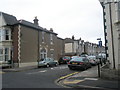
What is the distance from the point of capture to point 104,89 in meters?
7.37

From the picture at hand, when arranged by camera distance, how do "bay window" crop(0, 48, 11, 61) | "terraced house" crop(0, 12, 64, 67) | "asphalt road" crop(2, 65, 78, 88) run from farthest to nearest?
"bay window" crop(0, 48, 11, 61) → "terraced house" crop(0, 12, 64, 67) → "asphalt road" crop(2, 65, 78, 88)

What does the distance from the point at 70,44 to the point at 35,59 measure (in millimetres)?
28122

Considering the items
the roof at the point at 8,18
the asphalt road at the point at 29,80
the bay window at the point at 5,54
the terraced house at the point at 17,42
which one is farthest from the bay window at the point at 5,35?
the asphalt road at the point at 29,80

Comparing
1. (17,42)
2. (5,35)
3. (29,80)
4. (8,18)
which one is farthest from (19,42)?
(29,80)

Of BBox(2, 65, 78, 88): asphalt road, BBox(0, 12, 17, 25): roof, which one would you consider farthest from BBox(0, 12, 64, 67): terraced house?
BBox(2, 65, 78, 88): asphalt road

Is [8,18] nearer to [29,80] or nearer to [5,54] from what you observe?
[5,54]

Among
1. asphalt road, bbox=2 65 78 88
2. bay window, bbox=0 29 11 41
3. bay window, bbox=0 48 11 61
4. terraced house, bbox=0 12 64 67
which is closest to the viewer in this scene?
asphalt road, bbox=2 65 78 88

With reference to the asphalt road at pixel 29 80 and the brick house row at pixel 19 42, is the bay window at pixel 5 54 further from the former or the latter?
the asphalt road at pixel 29 80

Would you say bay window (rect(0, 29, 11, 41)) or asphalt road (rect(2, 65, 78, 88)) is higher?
bay window (rect(0, 29, 11, 41))

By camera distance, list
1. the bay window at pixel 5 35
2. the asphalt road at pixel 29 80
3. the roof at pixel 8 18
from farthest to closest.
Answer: the roof at pixel 8 18, the bay window at pixel 5 35, the asphalt road at pixel 29 80

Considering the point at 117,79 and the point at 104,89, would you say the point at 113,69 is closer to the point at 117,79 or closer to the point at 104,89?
the point at 117,79

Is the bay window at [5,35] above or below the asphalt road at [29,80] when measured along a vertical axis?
above

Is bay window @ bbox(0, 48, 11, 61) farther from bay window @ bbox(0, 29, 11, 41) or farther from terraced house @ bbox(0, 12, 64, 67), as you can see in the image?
bay window @ bbox(0, 29, 11, 41)

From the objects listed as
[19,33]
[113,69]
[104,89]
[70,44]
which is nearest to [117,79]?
[113,69]
